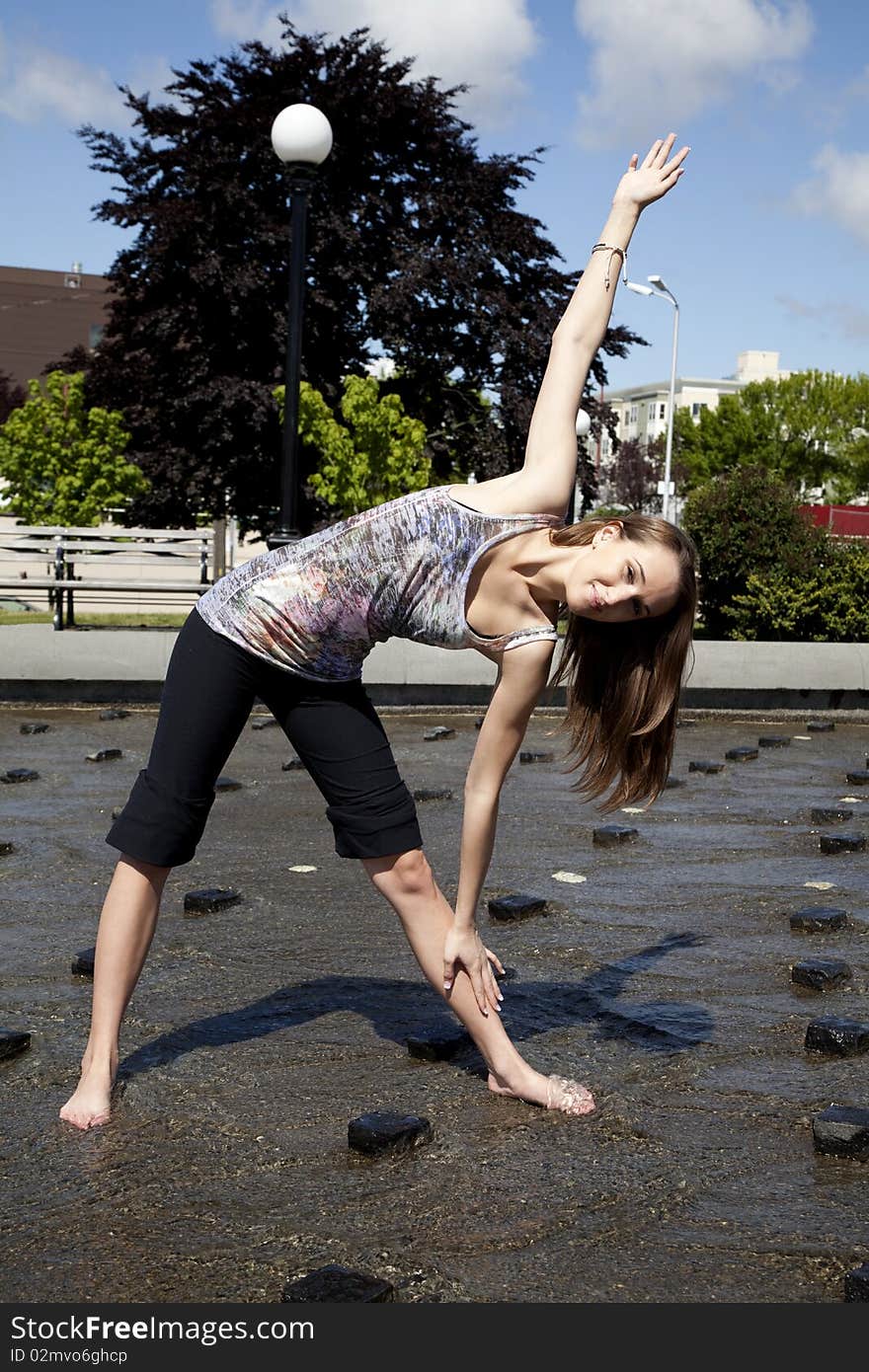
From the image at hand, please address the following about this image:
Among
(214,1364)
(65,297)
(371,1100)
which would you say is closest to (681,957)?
(371,1100)

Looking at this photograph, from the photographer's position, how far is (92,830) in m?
6.56

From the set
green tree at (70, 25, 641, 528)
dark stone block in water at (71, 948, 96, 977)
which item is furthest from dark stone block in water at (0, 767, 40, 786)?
green tree at (70, 25, 641, 528)

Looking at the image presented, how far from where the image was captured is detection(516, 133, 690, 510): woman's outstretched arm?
314 cm

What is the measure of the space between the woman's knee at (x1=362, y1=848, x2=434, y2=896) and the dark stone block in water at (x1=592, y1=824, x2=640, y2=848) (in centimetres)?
327

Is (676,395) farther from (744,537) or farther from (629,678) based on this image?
(629,678)

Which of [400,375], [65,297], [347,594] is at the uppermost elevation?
[65,297]

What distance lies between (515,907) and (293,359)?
780 cm

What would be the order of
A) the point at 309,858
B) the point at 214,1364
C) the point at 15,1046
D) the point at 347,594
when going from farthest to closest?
1. the point at 309,858
2. the point at 15,1046
3. the point at 347,594
4. the point at 214,1364

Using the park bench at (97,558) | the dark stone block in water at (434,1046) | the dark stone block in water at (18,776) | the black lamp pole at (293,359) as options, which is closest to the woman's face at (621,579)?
the dark stone block in water at (434,1046)

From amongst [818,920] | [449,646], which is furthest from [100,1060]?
→ [818,920]

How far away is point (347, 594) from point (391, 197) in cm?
2706

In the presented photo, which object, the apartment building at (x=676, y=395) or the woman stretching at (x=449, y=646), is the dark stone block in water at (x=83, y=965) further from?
the apartment building at (x=676, y=395)

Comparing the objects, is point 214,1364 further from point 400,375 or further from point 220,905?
point 400,375

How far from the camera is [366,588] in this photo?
3.14 metres
